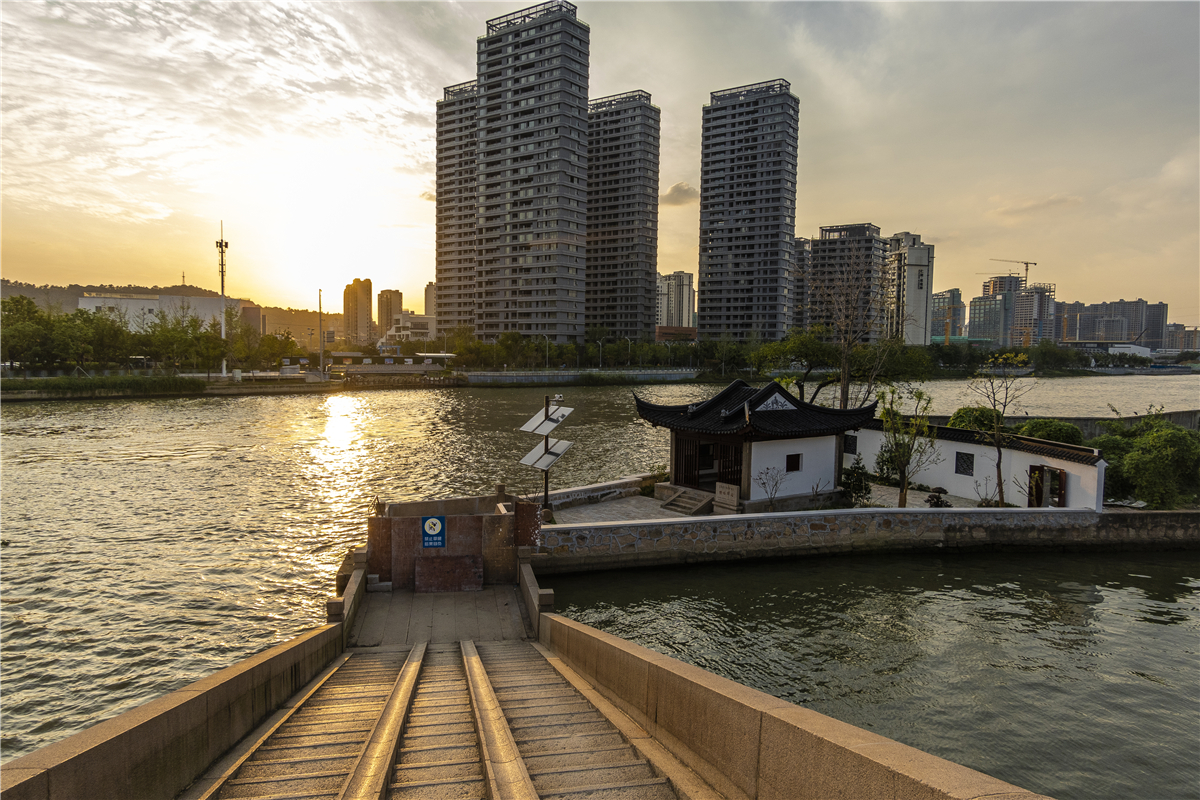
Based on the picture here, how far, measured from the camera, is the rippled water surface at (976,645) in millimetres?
9086

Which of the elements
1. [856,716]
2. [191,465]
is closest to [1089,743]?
[856,716]

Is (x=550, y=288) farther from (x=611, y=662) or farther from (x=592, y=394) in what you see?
(x=611, y=662)

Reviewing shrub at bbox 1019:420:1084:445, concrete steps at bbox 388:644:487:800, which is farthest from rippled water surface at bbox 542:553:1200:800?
concrete steps at bbox 388:644:487:800

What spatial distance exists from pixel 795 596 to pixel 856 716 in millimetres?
5183

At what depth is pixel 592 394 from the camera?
247 feet

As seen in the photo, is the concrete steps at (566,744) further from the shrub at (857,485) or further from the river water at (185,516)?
the shrub at (857,485)

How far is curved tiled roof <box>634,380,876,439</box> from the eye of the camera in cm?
1853

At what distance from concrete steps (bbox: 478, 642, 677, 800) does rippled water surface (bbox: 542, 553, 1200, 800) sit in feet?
16.9

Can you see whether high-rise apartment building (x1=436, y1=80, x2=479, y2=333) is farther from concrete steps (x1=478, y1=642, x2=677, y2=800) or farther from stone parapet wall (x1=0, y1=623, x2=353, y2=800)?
stone parapet wall (x1=0, y1=623, x2=353, y2=800)

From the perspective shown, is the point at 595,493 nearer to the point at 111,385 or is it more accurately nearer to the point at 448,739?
the point at 448,739

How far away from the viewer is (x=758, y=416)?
19.0 metres

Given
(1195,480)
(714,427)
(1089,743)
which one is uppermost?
(714,427)

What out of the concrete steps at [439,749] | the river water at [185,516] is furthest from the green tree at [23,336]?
the concrete steps at [439,749]

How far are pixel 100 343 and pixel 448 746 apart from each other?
298 feet
